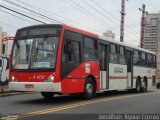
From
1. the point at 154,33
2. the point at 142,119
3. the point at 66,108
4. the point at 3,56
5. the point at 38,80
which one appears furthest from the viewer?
the point at 154,33

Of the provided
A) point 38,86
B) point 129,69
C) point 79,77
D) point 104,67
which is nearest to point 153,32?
point 129,69

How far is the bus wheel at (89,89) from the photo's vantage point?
17.5 metres

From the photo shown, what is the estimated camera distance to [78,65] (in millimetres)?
16828

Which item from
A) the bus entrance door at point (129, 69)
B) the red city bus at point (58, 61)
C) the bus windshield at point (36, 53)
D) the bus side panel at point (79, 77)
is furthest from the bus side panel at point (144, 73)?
the bus windshield at point (36, 53)

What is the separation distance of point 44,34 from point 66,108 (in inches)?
135

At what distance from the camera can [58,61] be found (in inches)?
603

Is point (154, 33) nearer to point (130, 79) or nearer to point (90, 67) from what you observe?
point (130, 79)

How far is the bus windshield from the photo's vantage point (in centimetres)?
1550

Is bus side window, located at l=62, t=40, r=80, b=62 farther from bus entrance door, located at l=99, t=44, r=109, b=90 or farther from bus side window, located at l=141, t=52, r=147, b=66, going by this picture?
bus side window, located at l=141, t=52, r=147, b=66

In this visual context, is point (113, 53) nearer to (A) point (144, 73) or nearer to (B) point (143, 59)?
(B) point (143, 59)

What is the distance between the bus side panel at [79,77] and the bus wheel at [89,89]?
0.29m

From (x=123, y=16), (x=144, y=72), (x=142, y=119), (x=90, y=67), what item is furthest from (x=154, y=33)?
(x=142, y=119)

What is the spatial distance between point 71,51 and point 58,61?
125cm

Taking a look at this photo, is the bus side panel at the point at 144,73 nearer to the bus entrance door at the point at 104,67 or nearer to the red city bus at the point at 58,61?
the bus entrance door at the point at 104,67
